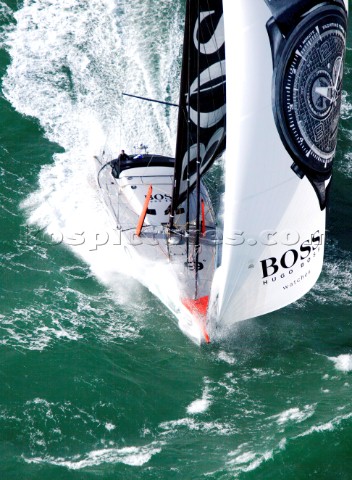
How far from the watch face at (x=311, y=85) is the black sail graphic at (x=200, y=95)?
13.5 feet

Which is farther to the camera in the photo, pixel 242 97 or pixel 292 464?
pixel 292 464

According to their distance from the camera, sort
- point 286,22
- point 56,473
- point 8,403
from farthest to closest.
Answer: point 8,403, point 56,473, point 286,22

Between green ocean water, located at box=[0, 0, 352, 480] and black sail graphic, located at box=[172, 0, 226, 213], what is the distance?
138 inches

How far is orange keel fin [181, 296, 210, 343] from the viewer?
2497 cm

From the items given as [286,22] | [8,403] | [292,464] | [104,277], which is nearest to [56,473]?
[8,403]

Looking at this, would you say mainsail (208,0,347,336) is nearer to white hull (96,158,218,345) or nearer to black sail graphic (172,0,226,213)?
white hull (96,158,218,345)

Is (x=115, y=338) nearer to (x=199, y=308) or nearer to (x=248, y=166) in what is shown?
(x=199, y=308)

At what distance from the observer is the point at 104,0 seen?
119 ft

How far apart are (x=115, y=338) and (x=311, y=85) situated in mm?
8492

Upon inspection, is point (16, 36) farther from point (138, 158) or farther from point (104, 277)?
point (104, 277)

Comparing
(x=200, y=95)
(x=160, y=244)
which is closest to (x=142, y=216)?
(x=160, y=244)

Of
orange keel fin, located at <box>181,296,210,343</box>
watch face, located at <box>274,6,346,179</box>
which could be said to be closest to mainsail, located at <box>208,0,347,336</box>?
watch face, located at <box>274,6,346,179</box>

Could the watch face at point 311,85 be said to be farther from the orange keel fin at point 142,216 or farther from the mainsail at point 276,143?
the orange keel fin at point 142,216

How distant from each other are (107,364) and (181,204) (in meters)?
4.91
